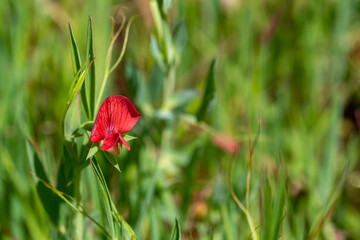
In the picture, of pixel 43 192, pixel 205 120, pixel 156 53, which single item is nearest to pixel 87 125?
pixel 43 192

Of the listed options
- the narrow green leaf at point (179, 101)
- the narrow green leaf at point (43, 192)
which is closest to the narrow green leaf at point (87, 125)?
the narrow green leaf at point (43, 192)

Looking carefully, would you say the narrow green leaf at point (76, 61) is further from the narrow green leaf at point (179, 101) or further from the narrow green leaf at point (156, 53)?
the narrow green leaf at point (179, 101)

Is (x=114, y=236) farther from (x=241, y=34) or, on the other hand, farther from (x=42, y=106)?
(x=241, y=34)

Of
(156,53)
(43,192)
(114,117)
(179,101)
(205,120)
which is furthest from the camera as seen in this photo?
(205,120)

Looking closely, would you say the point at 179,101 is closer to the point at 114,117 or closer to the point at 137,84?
the point at 137,84

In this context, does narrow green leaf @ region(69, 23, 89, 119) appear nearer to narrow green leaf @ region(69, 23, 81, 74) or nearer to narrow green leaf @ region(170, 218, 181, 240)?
narrow green leaf @ region(69, 23, 81, 74)

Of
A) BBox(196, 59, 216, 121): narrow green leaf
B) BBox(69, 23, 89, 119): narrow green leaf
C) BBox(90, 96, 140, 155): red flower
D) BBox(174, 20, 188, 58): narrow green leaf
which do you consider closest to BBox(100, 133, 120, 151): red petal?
BBox(90, 96, 140, 155): red flower
